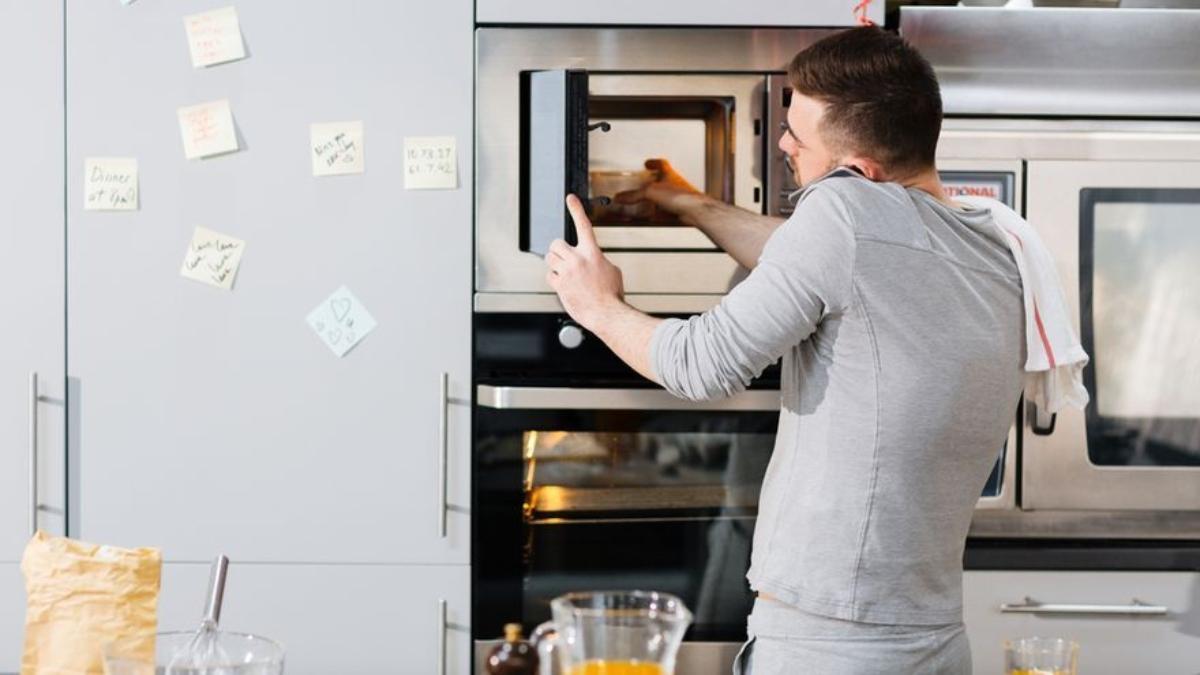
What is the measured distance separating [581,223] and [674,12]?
1.50ft

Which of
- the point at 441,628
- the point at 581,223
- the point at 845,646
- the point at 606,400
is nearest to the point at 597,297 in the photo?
the point at 581,223

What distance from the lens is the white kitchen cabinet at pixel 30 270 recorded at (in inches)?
92.7

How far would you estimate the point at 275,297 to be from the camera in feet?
7.79

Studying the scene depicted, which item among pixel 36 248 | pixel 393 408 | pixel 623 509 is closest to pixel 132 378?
pixel 36 248

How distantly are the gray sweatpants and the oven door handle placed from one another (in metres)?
0.56

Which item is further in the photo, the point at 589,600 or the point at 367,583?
the point at 367,583

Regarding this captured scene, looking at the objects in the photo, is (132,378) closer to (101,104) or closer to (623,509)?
(101,104)

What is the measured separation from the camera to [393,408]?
2385 millimetres

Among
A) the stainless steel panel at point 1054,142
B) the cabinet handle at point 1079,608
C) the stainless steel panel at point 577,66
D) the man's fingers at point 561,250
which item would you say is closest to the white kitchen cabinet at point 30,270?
the stainless steel panel at point 577,66

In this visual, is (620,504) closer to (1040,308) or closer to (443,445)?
(443,445)

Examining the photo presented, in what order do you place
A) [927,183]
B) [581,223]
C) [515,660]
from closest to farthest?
[515,660] → [927,183] → [581,223]

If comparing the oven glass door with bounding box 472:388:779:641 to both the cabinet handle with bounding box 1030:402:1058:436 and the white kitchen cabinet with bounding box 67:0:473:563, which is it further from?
the cabinet handle with bounding box 1030:402:1058:436

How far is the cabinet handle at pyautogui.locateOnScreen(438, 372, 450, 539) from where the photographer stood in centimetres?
238

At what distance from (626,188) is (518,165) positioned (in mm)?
177
